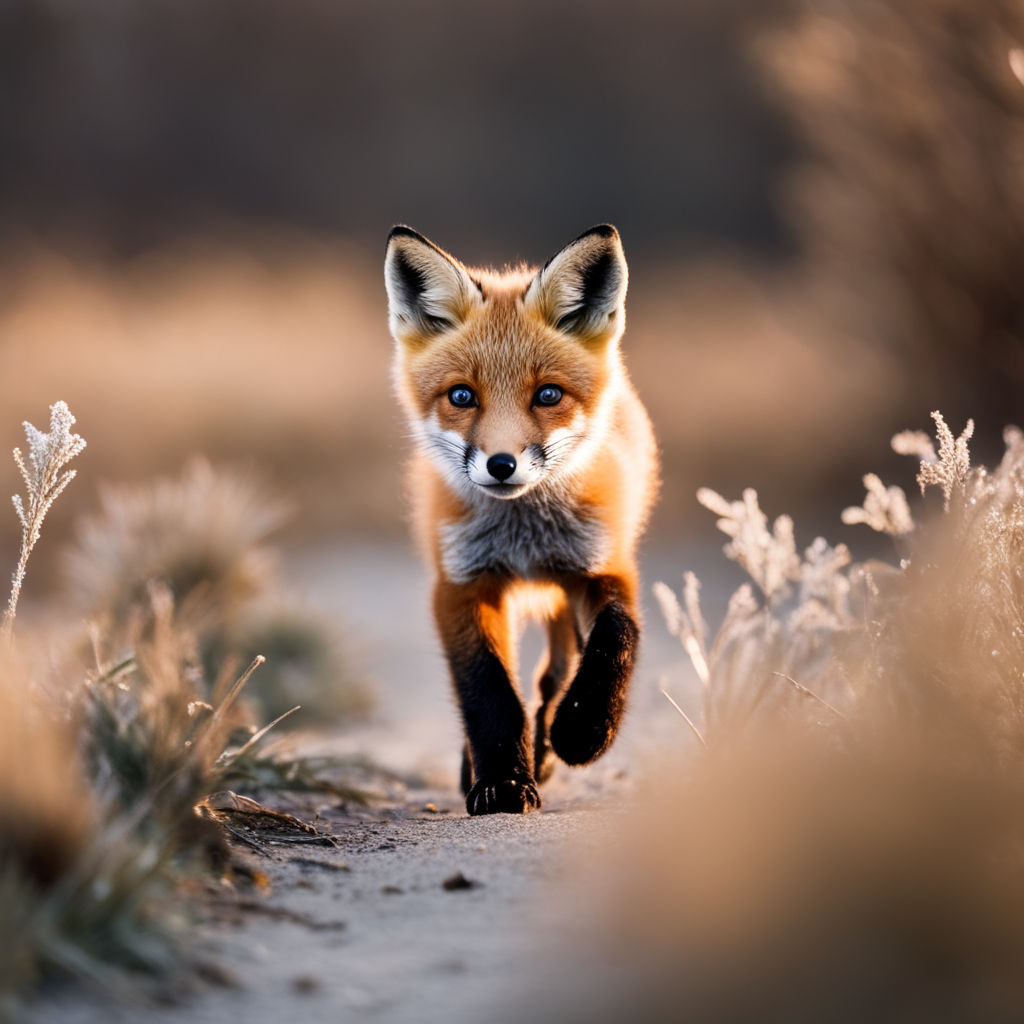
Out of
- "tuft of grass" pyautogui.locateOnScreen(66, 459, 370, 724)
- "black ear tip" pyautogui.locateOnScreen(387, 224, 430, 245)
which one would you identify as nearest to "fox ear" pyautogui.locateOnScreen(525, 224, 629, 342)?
"black ear tip" pyautogui.locateOnScreen(387, 224, 430, 245)

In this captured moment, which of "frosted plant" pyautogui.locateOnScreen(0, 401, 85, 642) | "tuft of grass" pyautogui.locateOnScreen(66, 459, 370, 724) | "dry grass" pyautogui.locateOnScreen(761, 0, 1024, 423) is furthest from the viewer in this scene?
"tuft of grass" pyautogui.locateOnScreen(66, 459, 370, 724)

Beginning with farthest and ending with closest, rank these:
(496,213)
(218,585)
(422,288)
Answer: (496,213) < (218,585) < (422,288)

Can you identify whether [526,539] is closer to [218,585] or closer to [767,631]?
[767,631]

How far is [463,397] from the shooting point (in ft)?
11.2

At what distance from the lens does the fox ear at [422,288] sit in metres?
3.59

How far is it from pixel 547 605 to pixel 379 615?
15.8 feet

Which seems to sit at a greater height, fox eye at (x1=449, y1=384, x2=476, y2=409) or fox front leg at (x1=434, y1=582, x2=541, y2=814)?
fox eye at (x1=449, y1=384, x2=476, y2=409)

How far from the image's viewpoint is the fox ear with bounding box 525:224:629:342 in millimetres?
3498

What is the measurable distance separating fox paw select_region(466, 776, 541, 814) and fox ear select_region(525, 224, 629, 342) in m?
1.50

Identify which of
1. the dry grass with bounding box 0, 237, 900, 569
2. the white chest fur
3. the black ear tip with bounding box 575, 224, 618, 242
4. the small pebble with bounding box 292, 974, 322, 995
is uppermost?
the dry grass with bounding box 0, 237, 900, 569

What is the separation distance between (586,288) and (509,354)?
39cm

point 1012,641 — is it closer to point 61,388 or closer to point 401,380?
point 401,380

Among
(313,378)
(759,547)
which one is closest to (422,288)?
(759,547)

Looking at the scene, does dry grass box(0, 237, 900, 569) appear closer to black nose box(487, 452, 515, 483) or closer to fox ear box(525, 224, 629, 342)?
fox ear box(525, 224, 629, 342)
